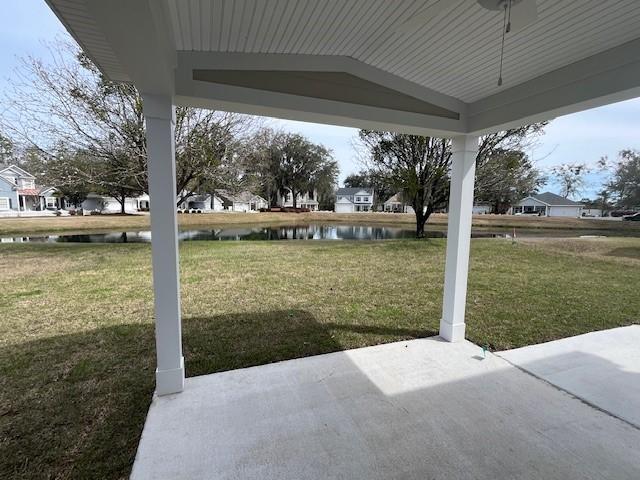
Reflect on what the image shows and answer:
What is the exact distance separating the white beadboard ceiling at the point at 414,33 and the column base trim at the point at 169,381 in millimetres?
2304

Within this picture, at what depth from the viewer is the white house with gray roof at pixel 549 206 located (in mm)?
37000

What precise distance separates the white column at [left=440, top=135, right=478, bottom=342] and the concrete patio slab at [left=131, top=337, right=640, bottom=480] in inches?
23.1

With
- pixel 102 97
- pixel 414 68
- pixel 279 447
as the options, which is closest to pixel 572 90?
pixel 414 68

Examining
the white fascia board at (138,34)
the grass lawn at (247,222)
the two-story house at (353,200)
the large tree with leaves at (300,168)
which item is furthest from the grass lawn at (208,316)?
the two-story house at (353,200)

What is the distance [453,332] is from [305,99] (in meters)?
2.68

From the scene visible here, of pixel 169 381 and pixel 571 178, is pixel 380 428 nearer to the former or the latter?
pixel 169 381

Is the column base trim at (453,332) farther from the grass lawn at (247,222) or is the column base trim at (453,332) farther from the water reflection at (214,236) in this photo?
the grass lawn at (247,222)

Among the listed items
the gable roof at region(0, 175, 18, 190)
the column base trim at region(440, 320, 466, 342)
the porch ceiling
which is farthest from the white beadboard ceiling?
the gable roof at region(0, 175, 18, 190)

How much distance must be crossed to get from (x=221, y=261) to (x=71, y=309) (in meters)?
3.26

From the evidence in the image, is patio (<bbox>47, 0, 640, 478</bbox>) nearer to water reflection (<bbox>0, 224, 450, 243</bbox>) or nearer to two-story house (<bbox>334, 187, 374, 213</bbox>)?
water reflection (<bbox>0, 224, 450, 243</bbox>)

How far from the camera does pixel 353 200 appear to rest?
4381 centimetres

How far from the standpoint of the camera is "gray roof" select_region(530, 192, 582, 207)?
122ft

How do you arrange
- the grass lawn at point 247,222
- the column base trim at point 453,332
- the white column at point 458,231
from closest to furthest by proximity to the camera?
the white column at point 458,231, the column base trim at point 453,332, the grass lawn at point 247,222

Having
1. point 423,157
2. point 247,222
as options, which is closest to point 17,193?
point 247,222
